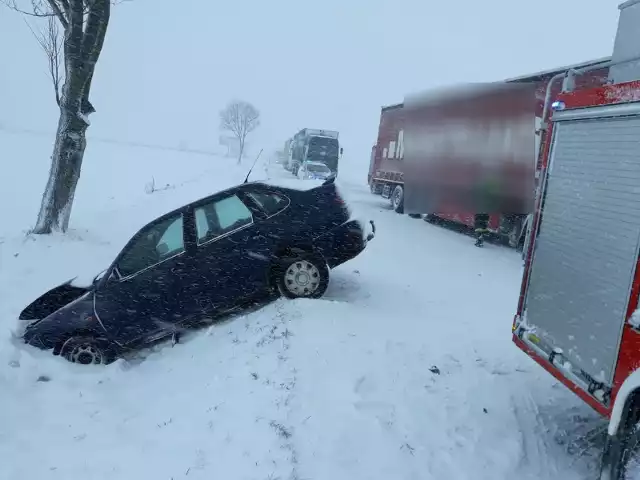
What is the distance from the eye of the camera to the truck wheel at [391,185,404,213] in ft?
56.7

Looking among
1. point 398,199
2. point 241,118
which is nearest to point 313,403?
Answer: point 398,199

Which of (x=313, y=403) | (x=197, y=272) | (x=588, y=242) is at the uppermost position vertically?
(x=588, y=242)

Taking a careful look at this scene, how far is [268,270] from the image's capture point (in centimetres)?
594

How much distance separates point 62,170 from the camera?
10141mm

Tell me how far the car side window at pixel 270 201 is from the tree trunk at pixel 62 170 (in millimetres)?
5842

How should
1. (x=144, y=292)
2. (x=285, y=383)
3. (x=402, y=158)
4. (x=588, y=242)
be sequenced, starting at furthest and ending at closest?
(x=402, y=158) → (x=144, y=292) → (x=285, y=383) → (x=588, y=242)

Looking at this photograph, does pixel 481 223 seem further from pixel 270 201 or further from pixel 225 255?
pixel 225 255

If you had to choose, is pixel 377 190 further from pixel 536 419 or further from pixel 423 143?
pixel 536 419

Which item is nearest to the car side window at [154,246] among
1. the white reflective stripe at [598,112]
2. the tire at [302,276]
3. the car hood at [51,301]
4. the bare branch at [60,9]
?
the car hood at [51,301]

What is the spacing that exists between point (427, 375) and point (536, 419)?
3.28ft

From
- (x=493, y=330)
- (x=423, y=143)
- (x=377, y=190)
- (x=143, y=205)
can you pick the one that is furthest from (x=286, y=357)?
(x=377, y=190)

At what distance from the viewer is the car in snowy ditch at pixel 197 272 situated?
5.65 meters

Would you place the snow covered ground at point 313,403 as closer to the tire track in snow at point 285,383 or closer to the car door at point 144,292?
the tire track in snow at point 285,383

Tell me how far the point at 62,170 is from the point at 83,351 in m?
5.94
